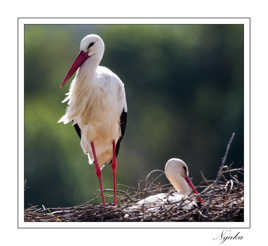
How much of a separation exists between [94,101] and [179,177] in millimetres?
994

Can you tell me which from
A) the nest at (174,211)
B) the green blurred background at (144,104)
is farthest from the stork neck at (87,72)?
the green blurred background at (144,104)

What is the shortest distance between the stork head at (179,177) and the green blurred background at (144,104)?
496 centimetres

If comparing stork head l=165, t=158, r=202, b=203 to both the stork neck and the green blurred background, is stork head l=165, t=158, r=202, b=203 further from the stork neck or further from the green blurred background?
the green blurred background

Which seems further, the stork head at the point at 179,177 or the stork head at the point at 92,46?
→ the stork head at the point at 179,177

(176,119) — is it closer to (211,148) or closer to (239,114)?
(211,148)

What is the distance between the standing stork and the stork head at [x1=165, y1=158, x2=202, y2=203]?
1.79ft

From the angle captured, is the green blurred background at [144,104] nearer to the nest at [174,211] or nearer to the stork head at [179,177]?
the stork head at [179,177]

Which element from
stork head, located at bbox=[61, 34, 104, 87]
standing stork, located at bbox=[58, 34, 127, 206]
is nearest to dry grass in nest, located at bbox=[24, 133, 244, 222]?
standing stork, located at bbox=[58, 34, 127, 206]

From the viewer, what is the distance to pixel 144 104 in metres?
14.9

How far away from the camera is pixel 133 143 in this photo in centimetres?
1370

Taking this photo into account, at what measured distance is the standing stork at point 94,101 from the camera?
225 inches

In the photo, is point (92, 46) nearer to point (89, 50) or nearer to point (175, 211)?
point (89, 50)

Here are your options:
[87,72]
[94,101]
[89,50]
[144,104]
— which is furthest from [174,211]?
[144,104]

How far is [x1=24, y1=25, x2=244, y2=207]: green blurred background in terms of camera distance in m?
12.2
